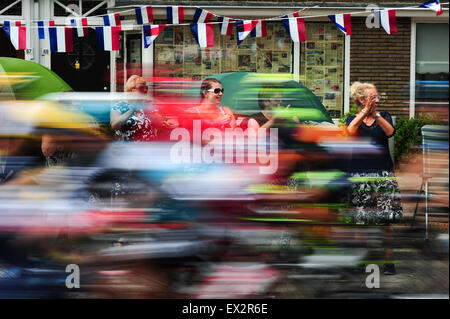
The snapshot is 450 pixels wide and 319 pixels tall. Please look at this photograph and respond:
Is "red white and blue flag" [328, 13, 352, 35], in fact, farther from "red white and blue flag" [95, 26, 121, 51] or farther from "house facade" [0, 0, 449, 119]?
"house facade" [0, 0, 449, 119]

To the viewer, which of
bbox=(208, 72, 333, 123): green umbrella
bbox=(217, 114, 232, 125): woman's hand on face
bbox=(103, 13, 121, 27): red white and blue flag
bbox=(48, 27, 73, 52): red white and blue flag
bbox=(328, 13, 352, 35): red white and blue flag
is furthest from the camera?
bbox=(103, 13, 121, 27): red white and blue flag

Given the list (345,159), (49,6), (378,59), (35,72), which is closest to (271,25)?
(378,59)

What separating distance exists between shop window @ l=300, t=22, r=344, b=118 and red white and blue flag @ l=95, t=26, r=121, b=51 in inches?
215

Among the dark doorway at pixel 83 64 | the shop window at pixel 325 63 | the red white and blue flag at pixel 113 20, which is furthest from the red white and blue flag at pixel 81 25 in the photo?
the shop window at pixel 325 63

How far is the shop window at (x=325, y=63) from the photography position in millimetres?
12969

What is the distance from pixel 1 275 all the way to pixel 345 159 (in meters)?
1.65

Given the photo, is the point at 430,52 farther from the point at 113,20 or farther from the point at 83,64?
the point at 83,64

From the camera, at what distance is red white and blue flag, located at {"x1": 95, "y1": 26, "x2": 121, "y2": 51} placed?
8.23m

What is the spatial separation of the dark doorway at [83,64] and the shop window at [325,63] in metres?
4.06

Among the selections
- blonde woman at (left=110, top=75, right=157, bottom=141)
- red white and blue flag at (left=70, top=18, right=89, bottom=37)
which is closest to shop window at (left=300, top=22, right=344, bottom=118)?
red white and blue flag at (left=70, top=18, right=89, bottom=37)

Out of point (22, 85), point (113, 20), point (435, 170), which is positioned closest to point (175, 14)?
point (113, 20)

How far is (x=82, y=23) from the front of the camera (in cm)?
962

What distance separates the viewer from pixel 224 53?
13.1 m

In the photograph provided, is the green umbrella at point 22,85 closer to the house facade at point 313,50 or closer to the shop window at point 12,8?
the house facade at point 313,50
